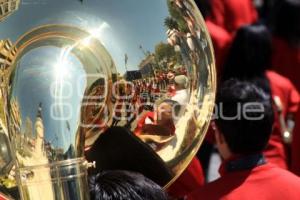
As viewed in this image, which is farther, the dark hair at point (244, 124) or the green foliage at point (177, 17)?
the dark hair at point (244, 124)

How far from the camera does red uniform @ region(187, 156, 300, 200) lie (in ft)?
5.11

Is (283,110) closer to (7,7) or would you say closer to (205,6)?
(205,6)

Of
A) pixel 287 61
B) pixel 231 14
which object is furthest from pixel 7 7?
pixel 231 14

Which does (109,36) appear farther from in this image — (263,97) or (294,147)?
(294,147)

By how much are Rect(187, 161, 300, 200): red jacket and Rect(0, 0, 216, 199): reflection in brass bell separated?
0.51 metres

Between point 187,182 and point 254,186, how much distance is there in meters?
0.31

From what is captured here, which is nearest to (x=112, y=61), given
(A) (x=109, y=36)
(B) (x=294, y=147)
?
(A) (x=109, y=36)

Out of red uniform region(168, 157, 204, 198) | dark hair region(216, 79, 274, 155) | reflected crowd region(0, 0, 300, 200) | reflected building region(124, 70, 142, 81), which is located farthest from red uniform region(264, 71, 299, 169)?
reflected building region(124, 70, 142, 81)

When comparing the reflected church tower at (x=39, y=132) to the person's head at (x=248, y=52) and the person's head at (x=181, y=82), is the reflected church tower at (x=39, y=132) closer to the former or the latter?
the person's head at (x=181, y=82)

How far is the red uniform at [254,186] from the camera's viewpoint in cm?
156

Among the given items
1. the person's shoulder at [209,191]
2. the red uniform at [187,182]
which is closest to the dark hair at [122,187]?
the person's shoulder at [209,191]

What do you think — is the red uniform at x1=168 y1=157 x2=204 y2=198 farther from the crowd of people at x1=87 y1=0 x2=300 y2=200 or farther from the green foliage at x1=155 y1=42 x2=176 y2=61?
the green foliage at x1=155 y1=42 x2=176 y2=61

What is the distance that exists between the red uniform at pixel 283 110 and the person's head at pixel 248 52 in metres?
0.43

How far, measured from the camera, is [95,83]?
3.10ft
